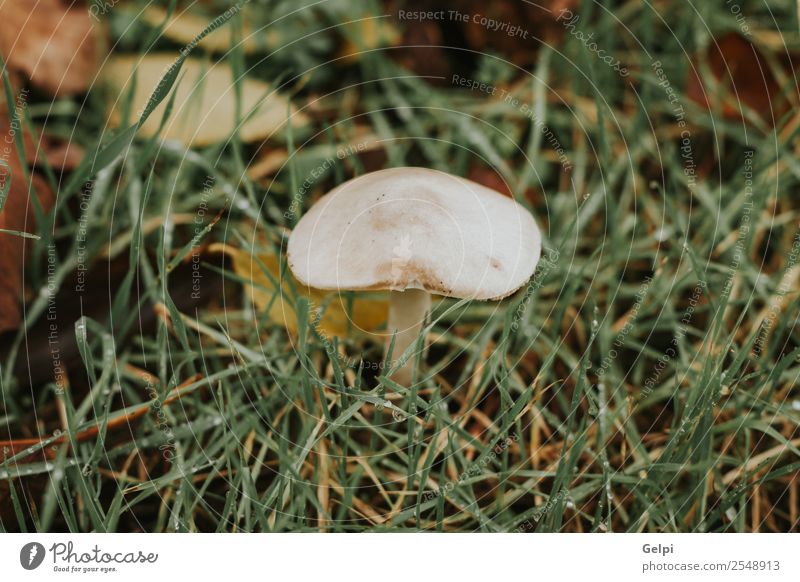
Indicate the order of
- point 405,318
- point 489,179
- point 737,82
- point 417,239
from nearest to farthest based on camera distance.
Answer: point 417,239, point 405,318, point 489,179, point 737,82

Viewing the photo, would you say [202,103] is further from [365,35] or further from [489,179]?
[489,179]

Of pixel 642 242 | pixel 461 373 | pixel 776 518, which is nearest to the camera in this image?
pixel 776 518

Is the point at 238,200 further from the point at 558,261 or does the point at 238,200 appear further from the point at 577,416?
the point at 577,416

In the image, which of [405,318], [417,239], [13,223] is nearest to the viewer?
[417,239]

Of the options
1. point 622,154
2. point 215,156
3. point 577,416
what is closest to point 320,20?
point 215,156

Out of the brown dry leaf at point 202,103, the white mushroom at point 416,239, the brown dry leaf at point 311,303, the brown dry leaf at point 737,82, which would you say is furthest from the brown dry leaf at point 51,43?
the brown dry leaf at point 737,82


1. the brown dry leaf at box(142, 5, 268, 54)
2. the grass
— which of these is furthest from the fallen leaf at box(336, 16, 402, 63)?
the brown dry leaf at box(142, 5, 268, 54)

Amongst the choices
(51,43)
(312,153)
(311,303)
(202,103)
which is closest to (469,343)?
(311,303)
